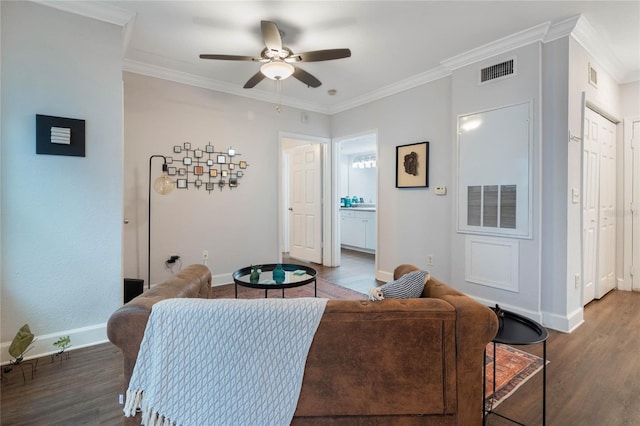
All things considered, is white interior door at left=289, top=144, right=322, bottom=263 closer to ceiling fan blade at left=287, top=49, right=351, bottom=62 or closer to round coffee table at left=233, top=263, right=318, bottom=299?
round coffee table at left=233, top=263, right=318, bottom=299

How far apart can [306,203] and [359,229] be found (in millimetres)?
1730

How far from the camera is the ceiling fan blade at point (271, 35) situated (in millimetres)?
2250

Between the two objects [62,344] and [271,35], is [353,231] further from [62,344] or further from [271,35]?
[62,344]

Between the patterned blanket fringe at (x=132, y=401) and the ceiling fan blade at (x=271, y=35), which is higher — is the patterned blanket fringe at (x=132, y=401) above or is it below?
below

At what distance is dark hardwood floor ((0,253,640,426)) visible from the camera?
1743 millimetres

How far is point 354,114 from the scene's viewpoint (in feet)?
16.4

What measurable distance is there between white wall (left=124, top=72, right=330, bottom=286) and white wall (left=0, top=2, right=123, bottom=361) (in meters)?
1.03

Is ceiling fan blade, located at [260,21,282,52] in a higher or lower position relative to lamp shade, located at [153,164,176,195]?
higher

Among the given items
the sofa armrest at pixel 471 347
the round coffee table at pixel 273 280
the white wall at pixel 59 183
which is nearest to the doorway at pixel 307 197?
the round coffee table at pixel 273 280

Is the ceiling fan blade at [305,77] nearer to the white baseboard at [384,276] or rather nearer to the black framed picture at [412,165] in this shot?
the black framed picture at [412,165]

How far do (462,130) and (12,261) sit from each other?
4170 millimetres

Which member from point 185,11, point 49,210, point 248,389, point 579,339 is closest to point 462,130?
point 579,339

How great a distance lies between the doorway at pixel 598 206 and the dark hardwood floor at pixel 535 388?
89 centimetres

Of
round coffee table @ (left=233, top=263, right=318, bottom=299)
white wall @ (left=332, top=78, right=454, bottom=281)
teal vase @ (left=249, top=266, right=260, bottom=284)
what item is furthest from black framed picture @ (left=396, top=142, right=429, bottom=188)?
teal vase @ (left=249, top=266, right=260, bottom=284)
